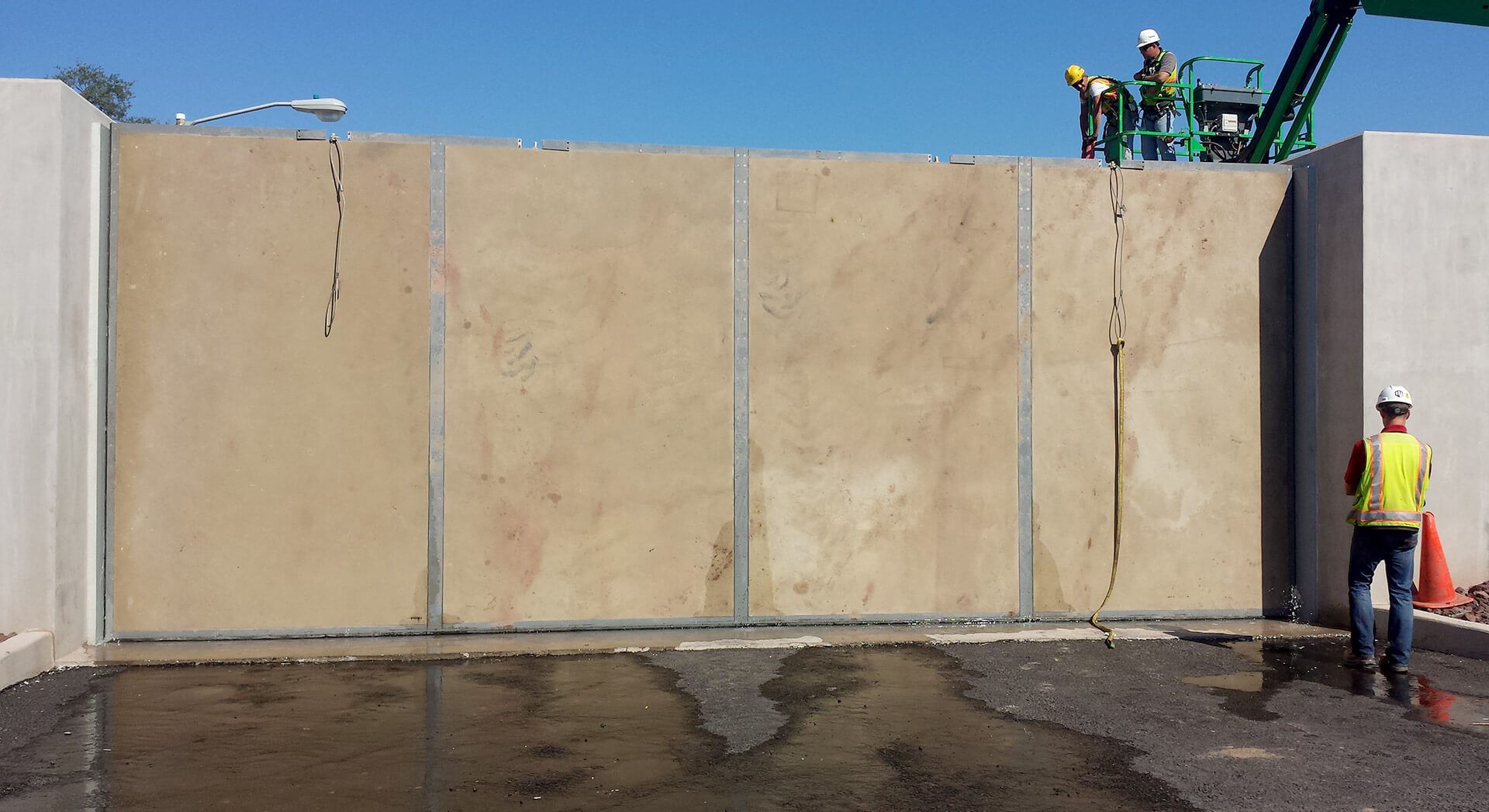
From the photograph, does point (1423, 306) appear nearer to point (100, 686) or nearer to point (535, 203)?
point (535, 203)

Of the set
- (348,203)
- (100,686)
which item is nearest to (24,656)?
(100,686)

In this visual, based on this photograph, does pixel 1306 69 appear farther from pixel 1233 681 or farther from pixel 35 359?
pixel 35 359

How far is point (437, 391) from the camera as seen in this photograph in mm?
7785

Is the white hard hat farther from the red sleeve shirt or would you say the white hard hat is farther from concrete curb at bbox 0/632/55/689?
concrete curb at bbox 0/632/55/689

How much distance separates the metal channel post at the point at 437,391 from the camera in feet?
25.4

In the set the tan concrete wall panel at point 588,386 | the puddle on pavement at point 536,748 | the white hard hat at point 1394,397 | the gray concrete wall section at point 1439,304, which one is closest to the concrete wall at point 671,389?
the tan concrete wall panel at point 588,386

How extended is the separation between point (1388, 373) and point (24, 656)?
31.3 feet

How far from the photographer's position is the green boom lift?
913 cm

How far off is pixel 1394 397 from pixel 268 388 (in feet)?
25.3

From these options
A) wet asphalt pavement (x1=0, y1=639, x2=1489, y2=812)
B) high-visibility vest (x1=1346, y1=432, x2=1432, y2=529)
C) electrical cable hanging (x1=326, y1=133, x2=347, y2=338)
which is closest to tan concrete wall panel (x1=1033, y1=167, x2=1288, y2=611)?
wet asphalt pavement (x1=0, y1=639, x2=1489, y2=812)

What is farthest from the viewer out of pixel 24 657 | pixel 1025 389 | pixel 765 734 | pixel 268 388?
pixel 1025 389

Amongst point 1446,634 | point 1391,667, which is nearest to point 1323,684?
point 1391,667

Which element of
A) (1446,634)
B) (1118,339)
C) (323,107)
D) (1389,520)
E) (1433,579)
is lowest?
(1446,634)

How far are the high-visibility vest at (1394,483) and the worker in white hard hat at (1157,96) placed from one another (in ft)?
16.9
